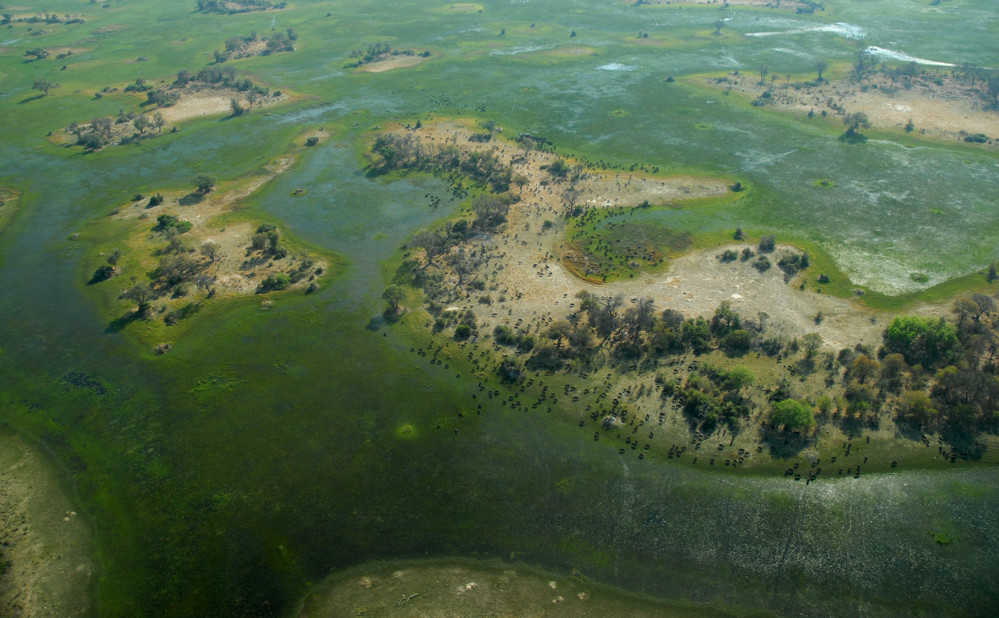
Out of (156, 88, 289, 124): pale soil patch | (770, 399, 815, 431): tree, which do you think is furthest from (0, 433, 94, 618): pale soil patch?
(156, 88, 289, 124): pale soil patch

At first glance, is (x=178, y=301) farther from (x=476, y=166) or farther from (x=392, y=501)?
(x=476, y=166)

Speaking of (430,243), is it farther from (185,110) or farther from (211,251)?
(185,110)

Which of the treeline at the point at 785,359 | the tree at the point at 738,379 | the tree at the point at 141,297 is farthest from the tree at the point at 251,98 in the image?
the tree at the point at 738,379

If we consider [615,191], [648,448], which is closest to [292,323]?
[648,448]

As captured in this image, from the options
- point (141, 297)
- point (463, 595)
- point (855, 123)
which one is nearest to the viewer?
point (463, 595)

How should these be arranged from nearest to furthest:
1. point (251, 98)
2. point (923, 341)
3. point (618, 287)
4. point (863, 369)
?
point (863, 369) → point (923, 341) → point (618, 287) → point (251, 98)

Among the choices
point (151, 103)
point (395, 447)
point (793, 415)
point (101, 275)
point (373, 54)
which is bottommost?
point (395, 447)

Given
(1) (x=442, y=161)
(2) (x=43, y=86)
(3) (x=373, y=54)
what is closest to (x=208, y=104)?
(2) (x=43, y=86)

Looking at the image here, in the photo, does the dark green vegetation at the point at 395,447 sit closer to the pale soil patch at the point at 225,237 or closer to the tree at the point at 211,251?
the pale soil patch at the point at 225,237
